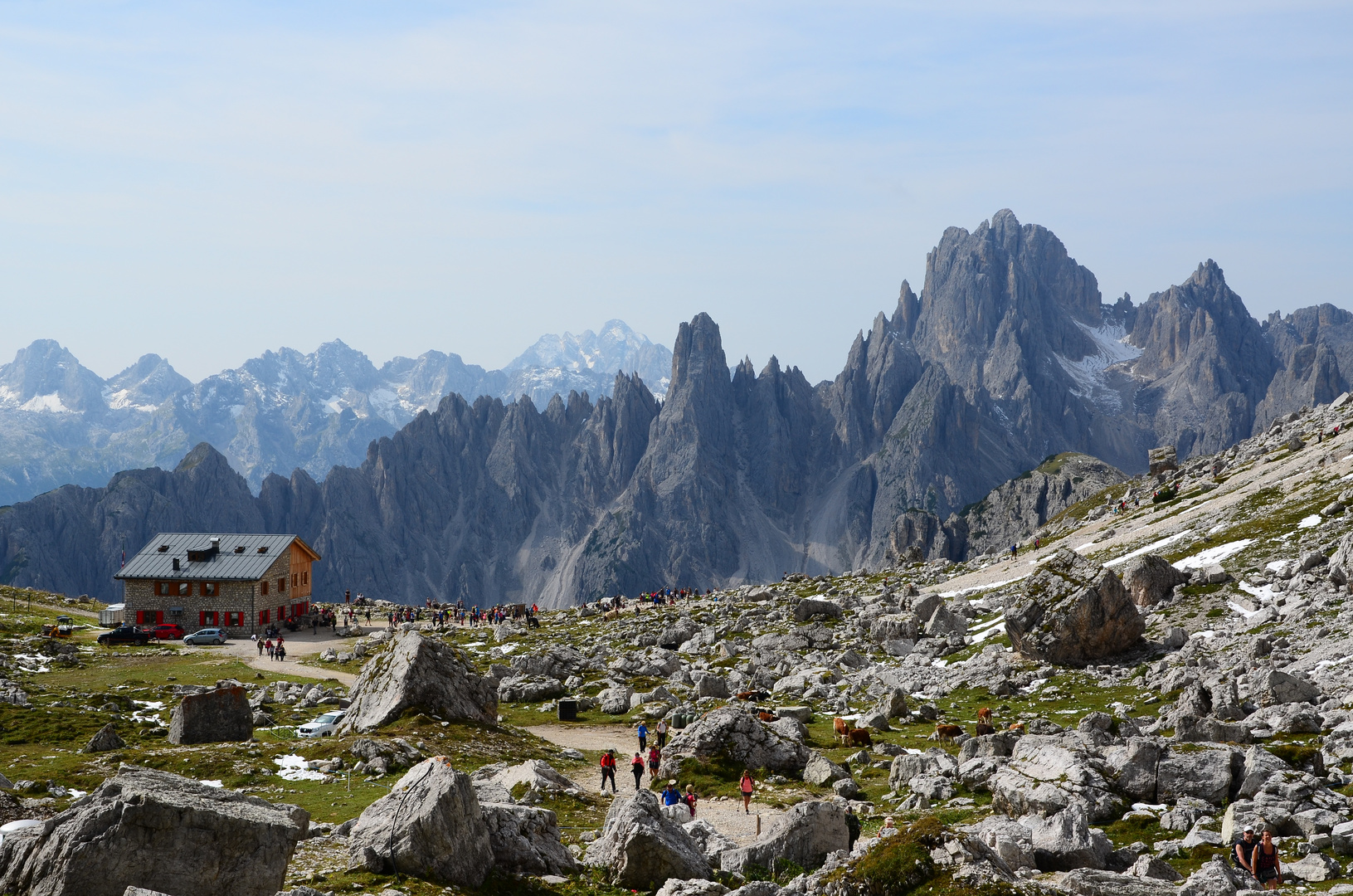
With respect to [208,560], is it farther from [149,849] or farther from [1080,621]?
[149,849]

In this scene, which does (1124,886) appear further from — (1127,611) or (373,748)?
(1127,611)

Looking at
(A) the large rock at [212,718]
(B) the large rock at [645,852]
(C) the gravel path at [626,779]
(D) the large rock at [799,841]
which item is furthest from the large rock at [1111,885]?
(A) the large rock at [212,718]

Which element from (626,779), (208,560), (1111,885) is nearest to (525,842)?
(1111,885)

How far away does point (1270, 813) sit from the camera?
24891 millimetres

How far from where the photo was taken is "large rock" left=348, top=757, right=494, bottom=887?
22.5 metres

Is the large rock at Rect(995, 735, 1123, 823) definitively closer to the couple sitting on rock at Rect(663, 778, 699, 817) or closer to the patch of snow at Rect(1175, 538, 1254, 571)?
the couple sitting on rock at Rect(663, 778, 699, 817)

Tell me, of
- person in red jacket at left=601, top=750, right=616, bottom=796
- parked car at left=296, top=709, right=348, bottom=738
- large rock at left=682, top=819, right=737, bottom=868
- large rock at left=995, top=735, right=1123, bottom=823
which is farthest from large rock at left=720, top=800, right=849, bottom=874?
parked car at left=296, top=709, right=348, bottom=738

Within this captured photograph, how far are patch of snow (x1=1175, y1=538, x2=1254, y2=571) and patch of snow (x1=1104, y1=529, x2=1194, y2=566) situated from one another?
18.8 feet

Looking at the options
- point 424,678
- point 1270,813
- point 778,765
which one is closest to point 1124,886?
point 1270,813

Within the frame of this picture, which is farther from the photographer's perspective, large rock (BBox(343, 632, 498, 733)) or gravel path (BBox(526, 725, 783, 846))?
large rock (BBox(343, 632, 498, 733))

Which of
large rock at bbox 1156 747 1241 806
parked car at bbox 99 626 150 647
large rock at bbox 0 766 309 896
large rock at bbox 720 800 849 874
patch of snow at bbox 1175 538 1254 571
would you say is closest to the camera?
large rock at bbox 0 766 309 896

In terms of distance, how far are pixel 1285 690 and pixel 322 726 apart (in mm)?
41605

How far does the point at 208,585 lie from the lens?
98.9 m

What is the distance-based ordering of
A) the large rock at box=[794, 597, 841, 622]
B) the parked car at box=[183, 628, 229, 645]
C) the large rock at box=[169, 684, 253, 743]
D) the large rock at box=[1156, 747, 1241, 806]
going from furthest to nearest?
the parked car at box=[183, 628, 229, 645], the large rock at box=[794, 597, 841, 622], the large rock at box=[169, 684, 253, 743], the large rock at box=[1156, 747, 1241, 806]
